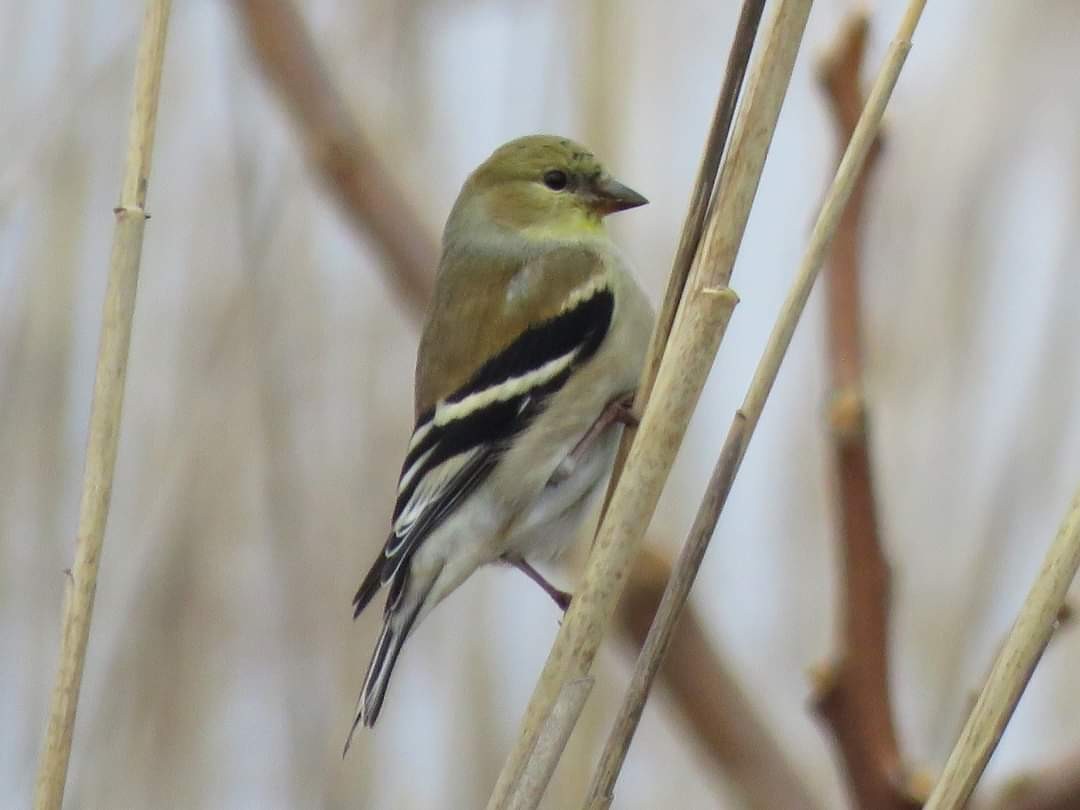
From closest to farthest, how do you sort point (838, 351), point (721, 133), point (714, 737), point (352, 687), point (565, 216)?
point (721, 133) → point (838, 351) → point (714, 737) → point (565, 216) → point (352, 687)

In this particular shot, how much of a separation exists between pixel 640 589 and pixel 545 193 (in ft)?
2.47

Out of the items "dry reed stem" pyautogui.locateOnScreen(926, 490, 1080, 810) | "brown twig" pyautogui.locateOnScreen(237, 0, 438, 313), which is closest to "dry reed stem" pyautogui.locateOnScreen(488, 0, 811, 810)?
"dry reed stem" pyautogui.locateOnScreen(926, 490, 1080, 810)

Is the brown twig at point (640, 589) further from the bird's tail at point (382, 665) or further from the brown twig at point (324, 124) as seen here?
the bird's tail at point (382, 665)

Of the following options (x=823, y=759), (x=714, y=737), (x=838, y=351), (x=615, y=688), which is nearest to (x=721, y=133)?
(x=838, y=351)

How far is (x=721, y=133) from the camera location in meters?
1.22

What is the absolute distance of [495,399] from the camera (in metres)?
1.94

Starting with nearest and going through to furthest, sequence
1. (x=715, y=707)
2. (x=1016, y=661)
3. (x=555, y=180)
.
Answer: (x=1016, y=661), (x=715, y=707), (x=555, y=180)

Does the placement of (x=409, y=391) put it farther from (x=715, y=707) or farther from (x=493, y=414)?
(x=715, y=707)

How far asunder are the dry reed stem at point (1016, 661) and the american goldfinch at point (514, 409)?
84 centimetres

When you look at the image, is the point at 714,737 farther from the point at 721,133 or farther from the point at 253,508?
the point at 253,508

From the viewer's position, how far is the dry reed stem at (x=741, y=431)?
46.3 inches

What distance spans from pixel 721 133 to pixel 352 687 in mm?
1457

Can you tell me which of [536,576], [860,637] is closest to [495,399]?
[536,576]

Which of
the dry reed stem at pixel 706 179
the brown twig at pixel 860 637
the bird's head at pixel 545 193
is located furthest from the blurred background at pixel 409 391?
the dry reed stem at pixel 706 179
